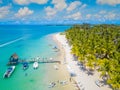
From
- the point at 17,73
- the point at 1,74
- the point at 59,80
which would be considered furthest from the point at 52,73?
the point at 1,74

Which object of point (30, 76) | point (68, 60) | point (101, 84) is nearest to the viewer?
point (101, 84)

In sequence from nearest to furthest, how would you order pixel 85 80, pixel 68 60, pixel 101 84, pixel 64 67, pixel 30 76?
1. pixel 101 84
2. pixel 85 80
3. pixel 30 76
4. pixel 64 67
5. pixel 68 60

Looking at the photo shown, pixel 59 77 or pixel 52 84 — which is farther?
pixel 59 77

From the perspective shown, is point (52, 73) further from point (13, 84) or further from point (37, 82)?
point (13, 84)

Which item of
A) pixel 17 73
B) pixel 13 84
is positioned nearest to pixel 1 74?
pixel 17 73

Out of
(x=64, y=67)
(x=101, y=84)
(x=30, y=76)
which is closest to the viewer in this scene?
(x=101, y=84)

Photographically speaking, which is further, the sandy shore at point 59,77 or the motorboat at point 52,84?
the motorboat at point 52,84

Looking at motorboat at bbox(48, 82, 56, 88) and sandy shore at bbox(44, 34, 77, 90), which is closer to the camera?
sandy shore at bbox(44, 34, 77, 90)

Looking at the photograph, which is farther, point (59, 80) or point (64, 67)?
point (64, 67)

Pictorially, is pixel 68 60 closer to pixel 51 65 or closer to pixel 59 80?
pixel 51 65
